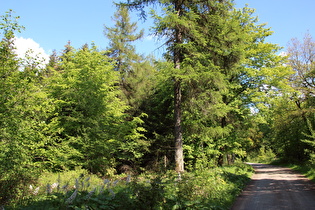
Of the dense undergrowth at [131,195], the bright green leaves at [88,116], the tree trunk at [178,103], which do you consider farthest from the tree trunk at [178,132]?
the bright green leaves at [88,116]

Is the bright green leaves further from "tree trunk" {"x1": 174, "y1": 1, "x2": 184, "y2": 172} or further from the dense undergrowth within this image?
the dense undergrowth

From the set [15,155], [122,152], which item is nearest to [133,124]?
[122,152]

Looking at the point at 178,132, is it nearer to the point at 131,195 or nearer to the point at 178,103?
the point at 178,103

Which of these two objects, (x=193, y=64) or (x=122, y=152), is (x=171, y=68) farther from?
(x=122, y=152)

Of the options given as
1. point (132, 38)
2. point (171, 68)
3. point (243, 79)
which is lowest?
point (171, 68)

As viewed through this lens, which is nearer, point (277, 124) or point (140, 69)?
point (140, 69)

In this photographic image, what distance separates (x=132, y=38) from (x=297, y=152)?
26.4 meters

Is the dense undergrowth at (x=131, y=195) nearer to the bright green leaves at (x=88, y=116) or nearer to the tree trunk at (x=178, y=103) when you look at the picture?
the tree trunk at (x=178, y=103)

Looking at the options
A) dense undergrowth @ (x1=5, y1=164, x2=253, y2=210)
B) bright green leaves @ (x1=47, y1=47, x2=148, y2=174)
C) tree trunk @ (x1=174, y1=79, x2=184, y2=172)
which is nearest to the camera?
dense undergrowth @ (x1=5, y1=164, x2=253, y2=210)

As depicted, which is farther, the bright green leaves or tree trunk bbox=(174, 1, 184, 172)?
the bright green leaves

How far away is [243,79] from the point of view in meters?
20.6

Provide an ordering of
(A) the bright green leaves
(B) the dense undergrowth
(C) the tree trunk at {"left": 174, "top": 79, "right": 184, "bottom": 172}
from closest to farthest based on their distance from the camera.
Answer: (B) the dense undergrowth < (C) the tree trunk at {"left": 174, "top": 79, "right": 184, "bottom": 172} < (A) the bright green leaves

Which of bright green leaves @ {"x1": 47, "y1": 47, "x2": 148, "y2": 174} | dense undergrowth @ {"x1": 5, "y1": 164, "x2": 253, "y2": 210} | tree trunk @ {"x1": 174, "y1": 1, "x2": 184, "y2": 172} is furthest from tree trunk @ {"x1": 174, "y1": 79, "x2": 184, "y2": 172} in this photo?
bright green leaves @ {"x1": 47, "y1": 47, "x2": 148, "y2": 174}

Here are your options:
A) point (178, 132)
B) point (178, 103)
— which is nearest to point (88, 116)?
point (178, 103)
